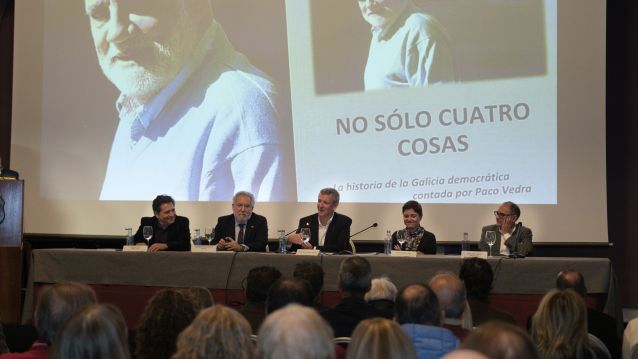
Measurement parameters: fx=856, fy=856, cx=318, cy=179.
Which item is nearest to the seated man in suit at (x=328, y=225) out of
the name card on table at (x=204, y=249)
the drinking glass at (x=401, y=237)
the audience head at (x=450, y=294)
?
the drinking glass at (x=401, y=237)

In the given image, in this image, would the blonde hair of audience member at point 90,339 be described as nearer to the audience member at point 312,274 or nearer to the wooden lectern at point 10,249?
the audience member at point 312,274

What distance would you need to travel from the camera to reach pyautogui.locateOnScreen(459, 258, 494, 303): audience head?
12.9 ft

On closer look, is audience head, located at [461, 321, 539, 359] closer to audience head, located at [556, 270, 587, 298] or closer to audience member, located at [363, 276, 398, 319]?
audience member, located at [363, 276, 398, 319]

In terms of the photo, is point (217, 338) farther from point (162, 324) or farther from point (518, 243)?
point (518, 243)

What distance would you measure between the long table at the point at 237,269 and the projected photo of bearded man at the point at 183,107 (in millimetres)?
1739

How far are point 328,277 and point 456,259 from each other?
0.76 metres

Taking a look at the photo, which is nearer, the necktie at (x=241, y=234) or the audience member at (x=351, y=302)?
the audience member at (x=351, y=302)

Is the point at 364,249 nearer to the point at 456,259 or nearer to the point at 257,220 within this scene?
the point at 257,220

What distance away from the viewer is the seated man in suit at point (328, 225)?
5.89 m

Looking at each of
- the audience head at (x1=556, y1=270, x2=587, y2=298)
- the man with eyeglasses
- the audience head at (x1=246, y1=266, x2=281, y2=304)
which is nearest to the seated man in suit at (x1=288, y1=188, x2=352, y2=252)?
the man with eyeglasses

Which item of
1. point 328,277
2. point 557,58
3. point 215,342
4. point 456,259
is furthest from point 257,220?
point 215,342

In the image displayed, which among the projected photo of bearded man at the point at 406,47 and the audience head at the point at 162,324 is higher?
the projected photo of bearded man at the point at 406,47

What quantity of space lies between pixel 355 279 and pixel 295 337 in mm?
1796

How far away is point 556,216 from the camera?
255 inches
